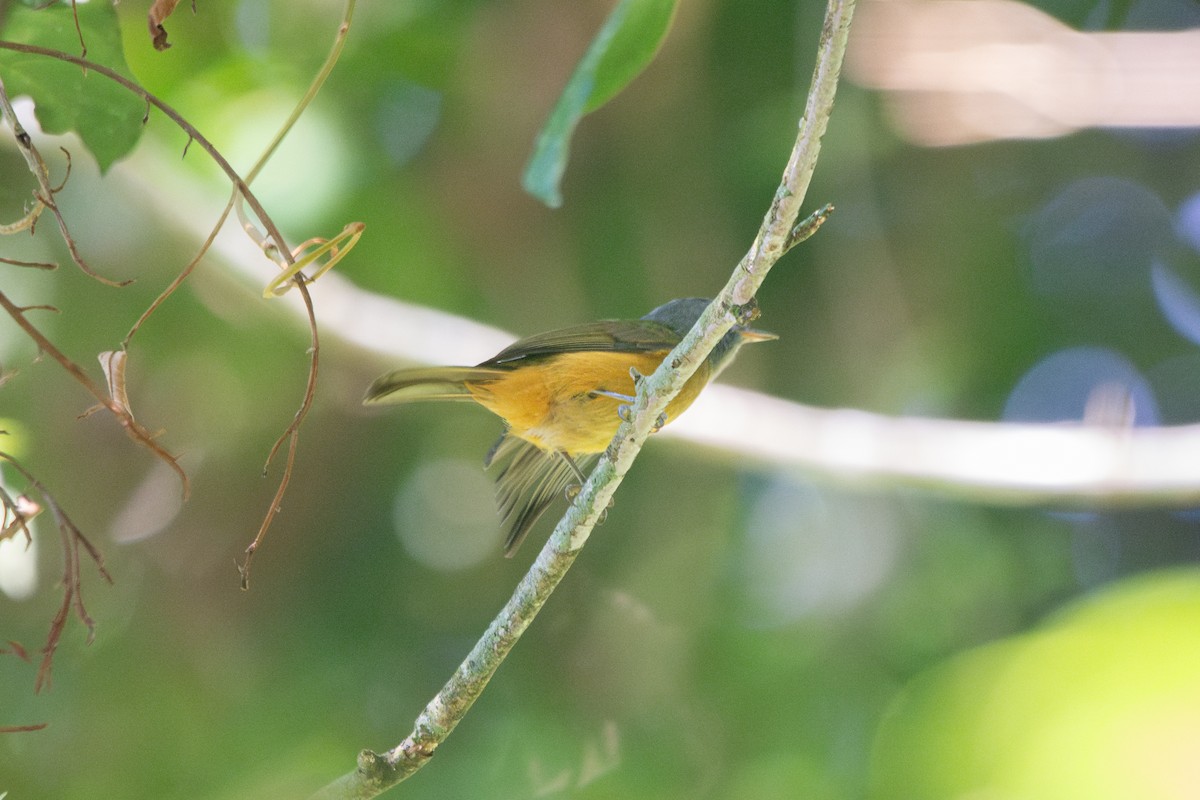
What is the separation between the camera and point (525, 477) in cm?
414

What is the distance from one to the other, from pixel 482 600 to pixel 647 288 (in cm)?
205

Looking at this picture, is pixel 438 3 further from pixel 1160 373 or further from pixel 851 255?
pixel 1160 373

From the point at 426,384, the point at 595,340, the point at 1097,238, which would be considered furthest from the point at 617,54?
the point at 1097,238

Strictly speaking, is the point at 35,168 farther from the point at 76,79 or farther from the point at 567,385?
the point at 567,385

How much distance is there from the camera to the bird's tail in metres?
2.87

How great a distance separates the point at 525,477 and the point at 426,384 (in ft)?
3.33

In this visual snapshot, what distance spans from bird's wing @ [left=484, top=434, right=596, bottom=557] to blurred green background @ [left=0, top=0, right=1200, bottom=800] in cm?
119

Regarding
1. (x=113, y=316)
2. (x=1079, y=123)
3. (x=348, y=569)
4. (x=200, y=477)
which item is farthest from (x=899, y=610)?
(x=113, y=316)

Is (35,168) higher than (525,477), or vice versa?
(35,168)

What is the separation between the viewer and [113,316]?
5.65 m

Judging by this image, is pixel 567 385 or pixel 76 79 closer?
pixel 76 79

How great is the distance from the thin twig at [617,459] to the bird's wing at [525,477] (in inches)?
63.0

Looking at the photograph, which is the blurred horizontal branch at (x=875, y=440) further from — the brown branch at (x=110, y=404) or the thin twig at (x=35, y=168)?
the brown branch at (x=110, y=404)

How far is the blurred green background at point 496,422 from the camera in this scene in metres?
5.21
